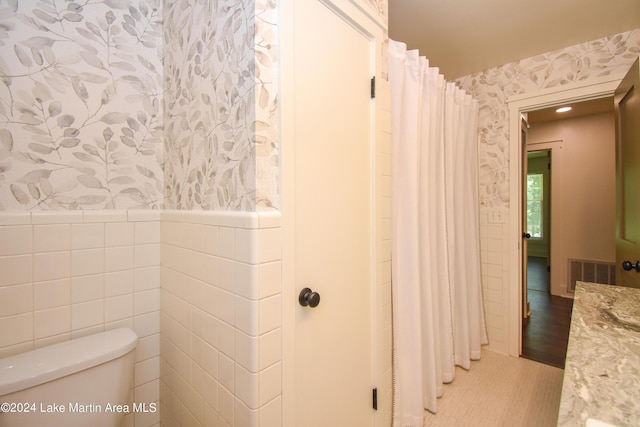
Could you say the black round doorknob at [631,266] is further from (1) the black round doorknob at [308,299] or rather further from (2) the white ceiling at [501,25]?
(1) the black round doorknob at [308,299]

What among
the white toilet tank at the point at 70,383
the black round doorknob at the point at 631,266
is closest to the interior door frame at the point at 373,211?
the white toilet tank at the point at 70,383

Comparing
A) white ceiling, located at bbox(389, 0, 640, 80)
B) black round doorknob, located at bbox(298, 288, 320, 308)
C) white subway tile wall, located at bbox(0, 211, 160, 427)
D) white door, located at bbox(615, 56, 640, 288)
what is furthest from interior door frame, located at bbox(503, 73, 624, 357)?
white subway tile wall, located at bbox(0, 211, 160, 427)

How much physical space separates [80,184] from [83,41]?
54 centimetres

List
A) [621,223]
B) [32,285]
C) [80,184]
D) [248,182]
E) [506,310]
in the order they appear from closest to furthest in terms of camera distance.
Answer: [248,182] < [32,285] < [80,184] < [621,223] < [506,310]

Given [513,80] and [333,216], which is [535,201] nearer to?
[513,80]

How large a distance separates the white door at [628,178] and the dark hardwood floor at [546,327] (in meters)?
0.93

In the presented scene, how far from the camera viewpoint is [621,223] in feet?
5.33

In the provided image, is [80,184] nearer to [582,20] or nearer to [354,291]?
[354,291]

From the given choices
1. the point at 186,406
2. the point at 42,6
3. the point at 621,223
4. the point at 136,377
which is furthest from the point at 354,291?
the point at 621,223

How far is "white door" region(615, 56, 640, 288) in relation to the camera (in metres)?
1.37

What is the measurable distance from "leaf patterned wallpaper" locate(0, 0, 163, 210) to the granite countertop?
4.91ft

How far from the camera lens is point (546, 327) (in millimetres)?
2746

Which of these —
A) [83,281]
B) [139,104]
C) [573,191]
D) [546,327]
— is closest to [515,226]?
[546,327]

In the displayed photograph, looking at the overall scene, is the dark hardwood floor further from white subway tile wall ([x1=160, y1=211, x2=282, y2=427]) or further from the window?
white subway tile wall ([x1=160, y1=211, x2=282, y2=427])
